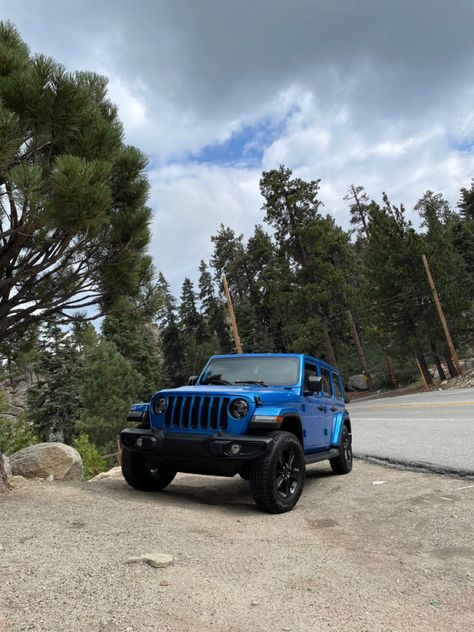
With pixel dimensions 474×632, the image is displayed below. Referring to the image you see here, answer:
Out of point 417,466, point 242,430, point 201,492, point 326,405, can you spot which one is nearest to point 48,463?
point 201,492

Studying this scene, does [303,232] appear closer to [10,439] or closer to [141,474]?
[10,439]

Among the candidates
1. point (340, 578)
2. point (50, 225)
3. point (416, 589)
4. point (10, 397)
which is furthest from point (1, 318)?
point (10, 397)

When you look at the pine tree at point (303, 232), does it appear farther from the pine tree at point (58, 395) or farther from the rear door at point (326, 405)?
the rear door at point (326, 405)

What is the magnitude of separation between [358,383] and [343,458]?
140 ft

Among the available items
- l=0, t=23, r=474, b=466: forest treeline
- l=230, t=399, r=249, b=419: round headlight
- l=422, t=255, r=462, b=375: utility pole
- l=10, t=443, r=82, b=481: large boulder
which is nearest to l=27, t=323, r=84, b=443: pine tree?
l=0, t=23, r=474, b=466: forest treeline

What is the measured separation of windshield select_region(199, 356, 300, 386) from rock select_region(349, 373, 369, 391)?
43097mm

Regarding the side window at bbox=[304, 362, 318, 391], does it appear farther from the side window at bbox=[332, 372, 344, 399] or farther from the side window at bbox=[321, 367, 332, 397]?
the side window at bbox=[332, 372, 344, 399]

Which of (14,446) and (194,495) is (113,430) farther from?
(194,495)

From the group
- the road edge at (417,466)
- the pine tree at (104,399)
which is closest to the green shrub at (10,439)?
the pine tree at (104,399)

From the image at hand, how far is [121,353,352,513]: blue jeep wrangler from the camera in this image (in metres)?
5.36

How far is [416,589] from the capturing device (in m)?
3.40

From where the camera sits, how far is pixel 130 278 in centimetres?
735

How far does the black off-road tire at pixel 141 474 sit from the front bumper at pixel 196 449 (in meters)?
0.32

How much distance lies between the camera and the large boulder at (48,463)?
761cm
